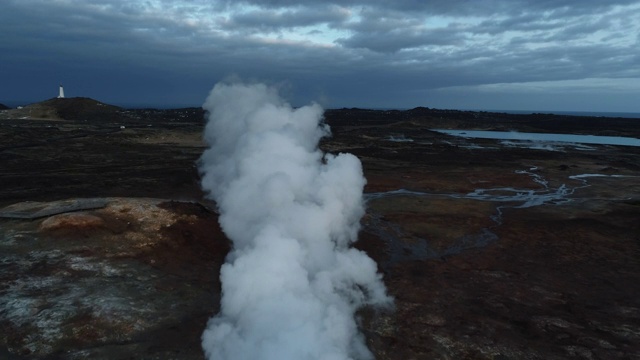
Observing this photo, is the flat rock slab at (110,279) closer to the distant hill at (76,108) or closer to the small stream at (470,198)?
the small stream at (470,198)

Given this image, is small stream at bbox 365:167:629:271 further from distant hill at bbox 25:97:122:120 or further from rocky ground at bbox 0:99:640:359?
distant hill at bbox 25:97:122:120

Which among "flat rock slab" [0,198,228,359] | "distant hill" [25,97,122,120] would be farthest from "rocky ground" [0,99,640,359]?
"distant hill" [25,97,122,120]

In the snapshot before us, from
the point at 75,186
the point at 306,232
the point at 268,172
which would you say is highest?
the point at 268,172

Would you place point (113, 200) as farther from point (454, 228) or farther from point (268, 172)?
point (454, 228)

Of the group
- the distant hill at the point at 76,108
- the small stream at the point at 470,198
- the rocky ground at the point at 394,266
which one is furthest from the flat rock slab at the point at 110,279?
the distant hill at the point at 76,108

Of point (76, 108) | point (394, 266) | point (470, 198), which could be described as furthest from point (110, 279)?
point (76, 108)

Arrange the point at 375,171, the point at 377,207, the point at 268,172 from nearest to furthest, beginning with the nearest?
1. the point at 268,172
2. the point at 377,207
3. the point at 375,171

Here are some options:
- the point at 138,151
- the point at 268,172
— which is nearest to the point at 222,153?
the point at 268,172
